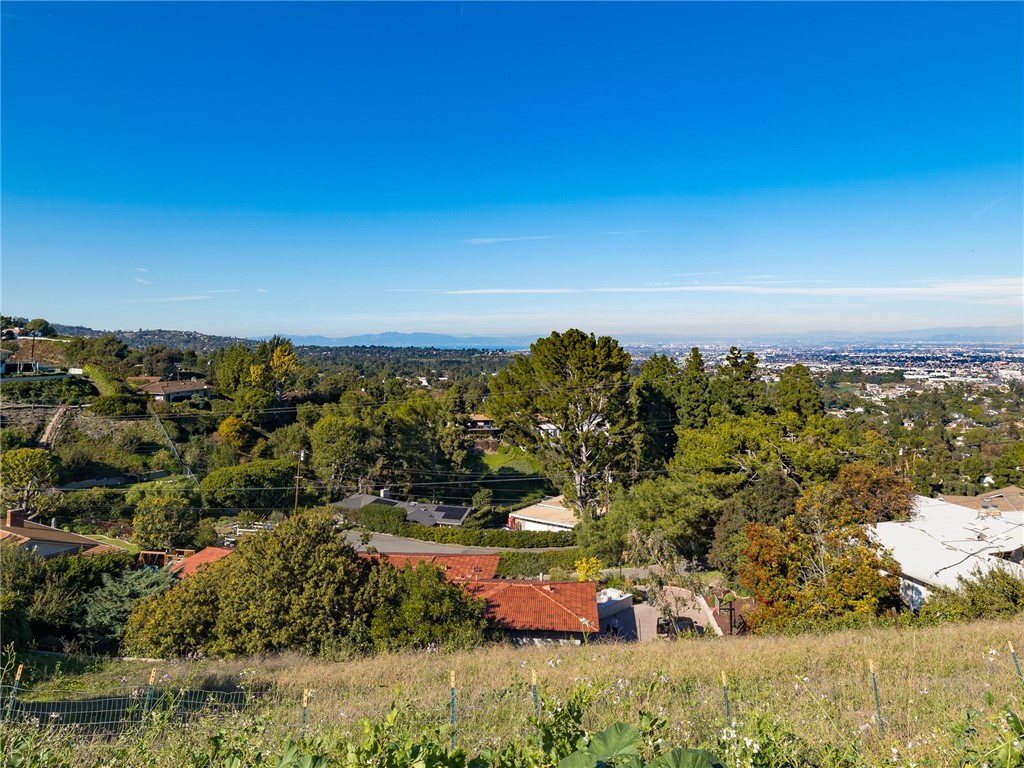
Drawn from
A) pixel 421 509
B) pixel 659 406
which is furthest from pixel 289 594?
pixel 659 406

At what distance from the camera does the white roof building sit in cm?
1222

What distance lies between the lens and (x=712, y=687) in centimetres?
539

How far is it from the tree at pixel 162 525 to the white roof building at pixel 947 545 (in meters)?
20.8

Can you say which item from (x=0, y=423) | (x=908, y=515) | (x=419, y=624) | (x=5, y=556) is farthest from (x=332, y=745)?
(x=0, y=423)

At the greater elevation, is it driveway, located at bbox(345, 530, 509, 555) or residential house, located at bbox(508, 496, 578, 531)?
residential house, located at bbox(508, 496, 578, 531)

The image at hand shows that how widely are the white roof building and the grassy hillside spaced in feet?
15.0

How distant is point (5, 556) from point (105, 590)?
243cm

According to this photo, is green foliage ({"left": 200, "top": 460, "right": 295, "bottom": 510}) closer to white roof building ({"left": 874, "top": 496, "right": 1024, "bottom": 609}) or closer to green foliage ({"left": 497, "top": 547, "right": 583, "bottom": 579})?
green foliage ({"left": 497, "top": 547, "right": 583, "bottom": 579})

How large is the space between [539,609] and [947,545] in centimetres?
996

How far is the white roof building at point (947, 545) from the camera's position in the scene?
12219mm

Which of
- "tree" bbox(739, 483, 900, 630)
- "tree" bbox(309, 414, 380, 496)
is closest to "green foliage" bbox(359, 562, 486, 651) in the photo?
"tree" bbox(739, 483, 900, 630)

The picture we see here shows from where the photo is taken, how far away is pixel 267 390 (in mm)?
43312

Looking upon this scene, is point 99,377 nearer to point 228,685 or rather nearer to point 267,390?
point 267,390

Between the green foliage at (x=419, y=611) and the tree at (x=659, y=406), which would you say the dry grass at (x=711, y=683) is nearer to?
the green foliage at (x=419, y=611)
